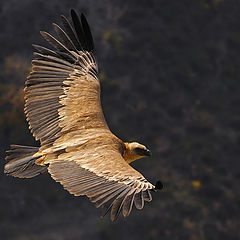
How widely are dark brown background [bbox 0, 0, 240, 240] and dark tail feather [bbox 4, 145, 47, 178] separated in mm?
30850

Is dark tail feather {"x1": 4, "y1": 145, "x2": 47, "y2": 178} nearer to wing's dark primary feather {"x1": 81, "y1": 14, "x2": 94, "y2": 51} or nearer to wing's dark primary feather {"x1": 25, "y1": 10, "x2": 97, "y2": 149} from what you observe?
wing's dark primary feather {"x1": 25, "y1": 10, "x2": 97, "y2": 149}

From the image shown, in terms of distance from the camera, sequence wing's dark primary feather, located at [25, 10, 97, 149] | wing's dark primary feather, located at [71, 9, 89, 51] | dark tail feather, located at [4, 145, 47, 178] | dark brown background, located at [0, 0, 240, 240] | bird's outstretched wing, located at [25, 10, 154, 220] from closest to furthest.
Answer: bird's outstretched wing, located at [25, 10, 154, 220] < dark tail feather, located at [4, 145, 47, 178] < wing's dark primary feather, located at [25, 10, 97, 149] < wing's dark primary feather, located at [71, 9, 89, 51] < dark brown background, located at [0, 0, 240, 240]

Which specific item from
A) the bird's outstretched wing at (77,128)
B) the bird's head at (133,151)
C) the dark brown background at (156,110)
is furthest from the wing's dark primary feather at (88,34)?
the dark brown background at (156,110)

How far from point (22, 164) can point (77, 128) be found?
122 cm

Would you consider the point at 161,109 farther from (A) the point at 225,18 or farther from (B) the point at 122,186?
(B) the point at 122,186

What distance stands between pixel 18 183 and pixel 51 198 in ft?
8.62

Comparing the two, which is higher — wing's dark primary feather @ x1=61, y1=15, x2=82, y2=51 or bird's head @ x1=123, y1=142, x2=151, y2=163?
wing's dark primary feather @ x1=61, y1=15, x2=82, y2=51

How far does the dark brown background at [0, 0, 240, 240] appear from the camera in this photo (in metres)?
44.9

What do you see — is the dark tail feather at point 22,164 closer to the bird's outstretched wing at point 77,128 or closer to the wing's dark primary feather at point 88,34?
the bird's outstretched wing at point 77,128

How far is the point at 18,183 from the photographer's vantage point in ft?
150

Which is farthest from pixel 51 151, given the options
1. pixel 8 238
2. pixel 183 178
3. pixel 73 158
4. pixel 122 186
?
pixel 183 178

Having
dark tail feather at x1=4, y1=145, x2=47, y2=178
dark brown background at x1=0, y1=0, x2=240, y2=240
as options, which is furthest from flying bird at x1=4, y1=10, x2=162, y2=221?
dark brown background at x1=0, y1=0, x2=240, y2=240

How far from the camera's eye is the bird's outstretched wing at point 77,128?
9055mm

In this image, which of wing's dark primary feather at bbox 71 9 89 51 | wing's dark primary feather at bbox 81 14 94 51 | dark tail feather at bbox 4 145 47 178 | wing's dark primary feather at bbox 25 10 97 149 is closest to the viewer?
dark tail feather at bbox 4 145 47 178
